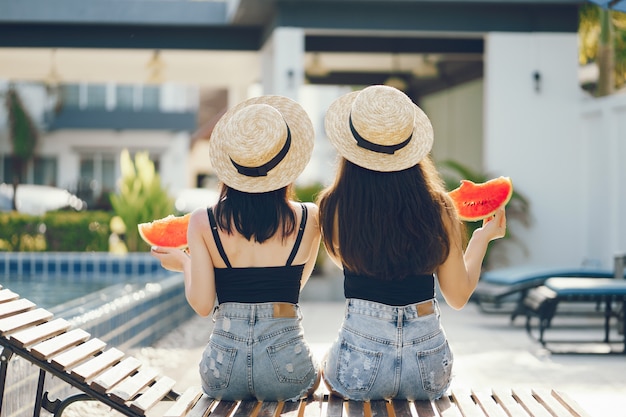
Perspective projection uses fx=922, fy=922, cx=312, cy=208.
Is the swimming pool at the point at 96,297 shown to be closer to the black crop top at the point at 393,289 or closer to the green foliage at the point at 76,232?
the black crop top at the point at 393,289

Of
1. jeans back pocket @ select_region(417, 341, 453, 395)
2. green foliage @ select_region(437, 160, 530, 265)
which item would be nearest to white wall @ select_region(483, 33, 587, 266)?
green foliage @ select_region(437, 160, 530, 265)

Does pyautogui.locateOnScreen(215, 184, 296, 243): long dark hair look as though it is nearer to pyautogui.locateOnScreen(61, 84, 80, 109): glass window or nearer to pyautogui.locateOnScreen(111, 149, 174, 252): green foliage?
pyautogui.locateOnScreen(111, 149, 174, 252): green foliage

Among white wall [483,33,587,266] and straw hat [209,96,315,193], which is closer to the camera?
straw hat [209,96,315,193]

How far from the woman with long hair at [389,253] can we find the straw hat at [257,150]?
187mm

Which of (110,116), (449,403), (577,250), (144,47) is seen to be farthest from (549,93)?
(110,116)

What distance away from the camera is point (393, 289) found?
131 inches

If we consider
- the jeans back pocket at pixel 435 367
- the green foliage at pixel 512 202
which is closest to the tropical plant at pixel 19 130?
the green foliage at pixel 512 202

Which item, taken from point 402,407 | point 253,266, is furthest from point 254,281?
point 402,407

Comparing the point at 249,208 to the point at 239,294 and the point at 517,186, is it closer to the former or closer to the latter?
the point at 239,294

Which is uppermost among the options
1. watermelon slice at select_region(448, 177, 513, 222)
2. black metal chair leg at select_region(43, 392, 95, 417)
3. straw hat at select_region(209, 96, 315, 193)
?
straw hat at select_region(209, 96, 315, 193)

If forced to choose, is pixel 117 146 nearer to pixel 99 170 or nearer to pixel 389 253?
pixel 99 170

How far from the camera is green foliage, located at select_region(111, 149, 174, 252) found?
12078 millimetres

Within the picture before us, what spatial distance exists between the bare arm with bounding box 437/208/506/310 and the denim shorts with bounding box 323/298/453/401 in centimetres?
15

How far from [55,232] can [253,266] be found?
11.8 m
